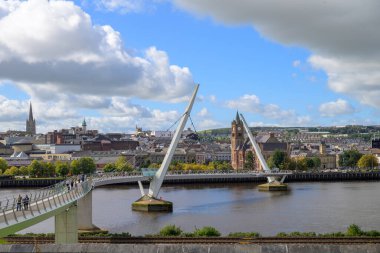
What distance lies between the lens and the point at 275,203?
54.4m

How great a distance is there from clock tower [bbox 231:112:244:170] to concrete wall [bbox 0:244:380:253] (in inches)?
4898

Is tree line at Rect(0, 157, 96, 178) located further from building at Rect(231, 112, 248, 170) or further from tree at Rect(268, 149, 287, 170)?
building at Rect(231, 112, 248, 170)

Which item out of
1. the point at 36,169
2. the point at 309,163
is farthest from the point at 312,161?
the point at 36,169

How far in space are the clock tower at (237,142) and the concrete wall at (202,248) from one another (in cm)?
12442

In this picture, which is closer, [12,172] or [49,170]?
[49,170]

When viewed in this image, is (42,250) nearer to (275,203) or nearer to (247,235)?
(247,235)

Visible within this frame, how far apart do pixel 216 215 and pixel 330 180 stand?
61208mm

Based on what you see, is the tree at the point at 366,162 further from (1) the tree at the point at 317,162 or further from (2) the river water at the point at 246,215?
(2) the river water at the point at 246,215

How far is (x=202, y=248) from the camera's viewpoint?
43.5 feet

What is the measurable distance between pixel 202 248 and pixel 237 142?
128558mm

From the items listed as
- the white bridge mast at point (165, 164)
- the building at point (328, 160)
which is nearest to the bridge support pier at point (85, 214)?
the white bridge mast at point (165, 164)

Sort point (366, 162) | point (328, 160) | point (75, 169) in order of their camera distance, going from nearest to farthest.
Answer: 1. point (75, 169)
2. point (366, 162)
3. point (328, 160)

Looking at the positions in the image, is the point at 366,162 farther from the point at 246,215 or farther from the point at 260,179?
the point at 246,215

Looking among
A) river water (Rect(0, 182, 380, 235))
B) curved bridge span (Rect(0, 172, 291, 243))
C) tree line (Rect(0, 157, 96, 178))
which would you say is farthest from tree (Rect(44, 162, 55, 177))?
curved bridge span (Rect(0, 172, 291, 243))
